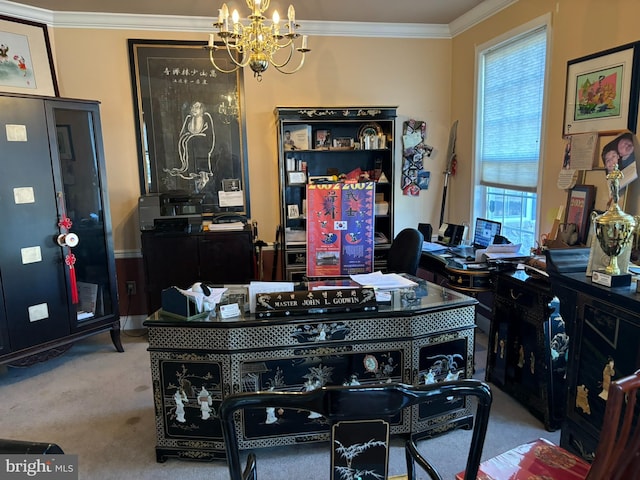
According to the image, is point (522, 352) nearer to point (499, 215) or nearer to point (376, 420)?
point (499, 215)

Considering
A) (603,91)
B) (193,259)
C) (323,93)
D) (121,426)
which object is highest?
(323,93)

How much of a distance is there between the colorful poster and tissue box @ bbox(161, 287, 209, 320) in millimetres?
1421

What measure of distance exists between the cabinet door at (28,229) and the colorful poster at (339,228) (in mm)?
1932

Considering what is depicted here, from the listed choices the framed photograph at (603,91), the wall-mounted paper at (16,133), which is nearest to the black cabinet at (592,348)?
the framed photograph at (603,91)

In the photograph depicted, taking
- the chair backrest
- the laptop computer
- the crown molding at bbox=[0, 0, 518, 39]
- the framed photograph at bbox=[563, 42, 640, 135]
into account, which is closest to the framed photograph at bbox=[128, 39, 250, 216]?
the crown molding at bbox=[0, 0, 518, 39]

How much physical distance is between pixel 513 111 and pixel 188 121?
9.19ft

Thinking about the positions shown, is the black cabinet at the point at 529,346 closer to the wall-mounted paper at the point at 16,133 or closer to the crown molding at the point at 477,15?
the crown molding at the point at 477,15

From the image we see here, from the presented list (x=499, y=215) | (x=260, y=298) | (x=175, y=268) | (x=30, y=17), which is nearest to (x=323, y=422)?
(x=260, y=298)

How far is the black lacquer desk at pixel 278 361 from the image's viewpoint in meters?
2.18

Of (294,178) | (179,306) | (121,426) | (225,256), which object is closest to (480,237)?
(294,178)

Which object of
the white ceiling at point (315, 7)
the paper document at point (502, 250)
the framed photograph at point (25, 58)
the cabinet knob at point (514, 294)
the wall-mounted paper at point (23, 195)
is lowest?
the cabinet knob at point (514, 294)

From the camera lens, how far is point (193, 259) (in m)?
3.88

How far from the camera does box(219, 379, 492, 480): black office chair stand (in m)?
1.00

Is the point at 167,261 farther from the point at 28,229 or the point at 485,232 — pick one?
the point at 485,232
